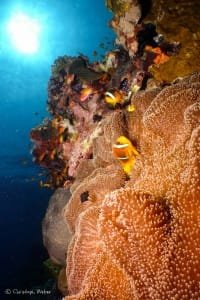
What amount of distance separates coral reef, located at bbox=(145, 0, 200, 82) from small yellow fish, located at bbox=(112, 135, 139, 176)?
77.4 inches

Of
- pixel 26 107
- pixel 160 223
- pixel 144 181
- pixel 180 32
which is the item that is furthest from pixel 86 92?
pixel 26 107

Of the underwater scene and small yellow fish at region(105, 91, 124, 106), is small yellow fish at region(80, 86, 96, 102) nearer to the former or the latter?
the underwater scene

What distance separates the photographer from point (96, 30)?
1544 inches

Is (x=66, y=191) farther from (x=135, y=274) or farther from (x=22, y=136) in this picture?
(x=22, y=136)

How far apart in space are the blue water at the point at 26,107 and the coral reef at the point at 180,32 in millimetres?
4883

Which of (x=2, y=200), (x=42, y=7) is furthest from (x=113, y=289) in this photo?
(x=42, y=7)

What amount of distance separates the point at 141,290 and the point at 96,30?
40470mm

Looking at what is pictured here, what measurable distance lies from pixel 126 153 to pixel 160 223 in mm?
1107

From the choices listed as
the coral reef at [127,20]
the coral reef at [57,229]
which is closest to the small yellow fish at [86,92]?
the coral reef at [127,20]

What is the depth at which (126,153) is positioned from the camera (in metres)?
2.92

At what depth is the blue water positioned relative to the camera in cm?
1749

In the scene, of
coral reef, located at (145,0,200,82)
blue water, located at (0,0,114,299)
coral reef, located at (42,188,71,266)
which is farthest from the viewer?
blue water, located at (0,0,114,299)

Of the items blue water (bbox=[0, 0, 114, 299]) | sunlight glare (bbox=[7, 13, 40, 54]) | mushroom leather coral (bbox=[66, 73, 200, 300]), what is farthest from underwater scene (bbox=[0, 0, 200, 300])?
sunlight glare (bbox=[7, 13, 40, 54])

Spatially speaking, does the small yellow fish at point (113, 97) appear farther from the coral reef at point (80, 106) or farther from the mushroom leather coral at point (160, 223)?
the mushroom leather coral at point (160, 223)
